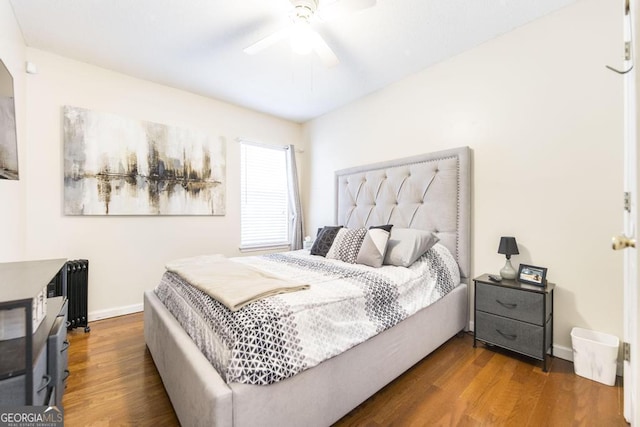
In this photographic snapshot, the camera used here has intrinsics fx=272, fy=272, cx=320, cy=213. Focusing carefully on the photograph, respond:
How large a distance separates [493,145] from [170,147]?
3.33 m

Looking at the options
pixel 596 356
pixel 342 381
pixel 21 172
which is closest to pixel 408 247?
pixel 342 381

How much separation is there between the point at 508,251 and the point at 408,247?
0.74m

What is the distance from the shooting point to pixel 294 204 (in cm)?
412

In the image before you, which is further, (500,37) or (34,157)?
(34,157)

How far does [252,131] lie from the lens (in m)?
3.87

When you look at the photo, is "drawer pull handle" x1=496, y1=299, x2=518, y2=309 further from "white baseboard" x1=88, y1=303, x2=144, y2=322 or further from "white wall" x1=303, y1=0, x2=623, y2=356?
"white baseboard" x1=88, y1=303, x2=144, y2=322

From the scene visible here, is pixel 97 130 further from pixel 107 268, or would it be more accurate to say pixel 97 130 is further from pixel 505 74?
pixel 505 74

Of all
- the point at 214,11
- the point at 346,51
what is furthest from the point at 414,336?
the point at 214,11

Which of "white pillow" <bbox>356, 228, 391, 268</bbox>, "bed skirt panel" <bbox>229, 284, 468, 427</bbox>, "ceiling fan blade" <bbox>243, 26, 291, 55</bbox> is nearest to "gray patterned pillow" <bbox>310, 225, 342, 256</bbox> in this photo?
"white pillow" <bbox>356, 228, 391, 268</bbox>

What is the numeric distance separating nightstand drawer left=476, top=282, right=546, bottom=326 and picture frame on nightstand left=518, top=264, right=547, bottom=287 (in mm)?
148

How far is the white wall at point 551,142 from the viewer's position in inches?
72.2

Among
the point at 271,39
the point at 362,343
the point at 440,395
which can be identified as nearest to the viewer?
the point at 362,343

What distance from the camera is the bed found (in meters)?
1.10

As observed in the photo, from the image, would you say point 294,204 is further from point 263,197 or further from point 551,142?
point 551,142
